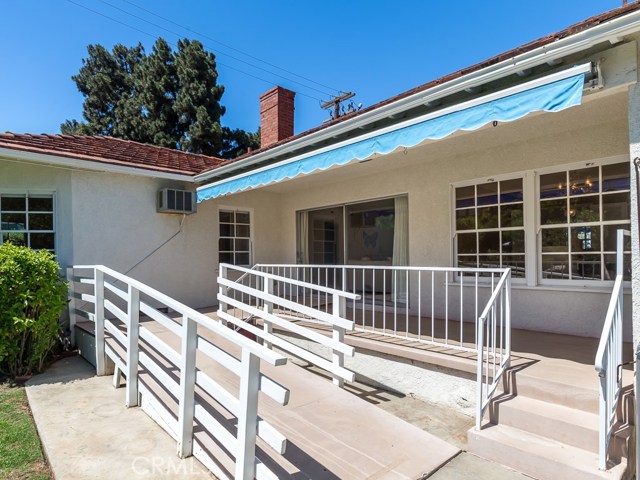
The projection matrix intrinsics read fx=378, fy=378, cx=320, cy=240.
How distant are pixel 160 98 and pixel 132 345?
2758 centimetres

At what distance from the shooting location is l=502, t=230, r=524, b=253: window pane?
6.43 m

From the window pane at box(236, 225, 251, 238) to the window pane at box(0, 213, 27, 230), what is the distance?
15.1ft

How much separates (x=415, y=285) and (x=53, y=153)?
24.3 ft

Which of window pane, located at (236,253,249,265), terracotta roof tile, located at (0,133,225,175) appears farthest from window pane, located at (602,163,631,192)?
window pane, located at (236,253,249,265)

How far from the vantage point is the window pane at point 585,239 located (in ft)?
18.7

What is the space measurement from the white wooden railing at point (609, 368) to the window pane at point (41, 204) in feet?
30.6

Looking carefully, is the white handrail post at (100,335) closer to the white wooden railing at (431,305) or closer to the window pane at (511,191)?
the white wooden railing at (431,305)

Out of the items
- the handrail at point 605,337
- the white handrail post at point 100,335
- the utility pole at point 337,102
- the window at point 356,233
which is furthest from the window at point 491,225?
the utility pole at point 337,102

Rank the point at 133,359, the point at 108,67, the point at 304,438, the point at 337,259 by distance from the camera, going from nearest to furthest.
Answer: the point at 304,438, the point at 133,359, the point at 337,259, the point at 108,67

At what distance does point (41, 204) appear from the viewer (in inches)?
307

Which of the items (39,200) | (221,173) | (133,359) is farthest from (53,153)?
(133,359)

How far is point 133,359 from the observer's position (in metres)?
4.59

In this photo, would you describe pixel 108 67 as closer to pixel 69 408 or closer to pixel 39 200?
pixel 39 200

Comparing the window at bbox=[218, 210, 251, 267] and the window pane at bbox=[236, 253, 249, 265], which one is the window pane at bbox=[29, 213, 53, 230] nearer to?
the window at bbox=[218, 210, 251, 267]
